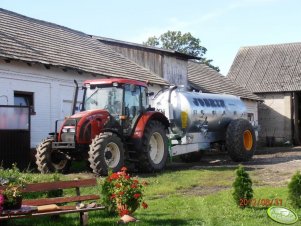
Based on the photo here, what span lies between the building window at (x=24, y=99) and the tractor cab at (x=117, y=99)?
10.9ft

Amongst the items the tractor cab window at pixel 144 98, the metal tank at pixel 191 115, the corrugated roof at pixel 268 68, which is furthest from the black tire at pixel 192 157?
the corrugated roof at pixel 268 68

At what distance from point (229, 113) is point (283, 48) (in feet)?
66.9

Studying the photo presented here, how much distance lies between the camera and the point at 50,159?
528 inches

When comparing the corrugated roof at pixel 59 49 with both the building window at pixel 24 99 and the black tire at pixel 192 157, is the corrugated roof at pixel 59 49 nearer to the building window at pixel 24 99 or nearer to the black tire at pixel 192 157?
the building window at pixel 24 99

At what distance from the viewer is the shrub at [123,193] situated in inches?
290

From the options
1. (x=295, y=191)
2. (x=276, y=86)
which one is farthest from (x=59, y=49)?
(x=276, y=86)

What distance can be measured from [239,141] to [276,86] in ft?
58.9

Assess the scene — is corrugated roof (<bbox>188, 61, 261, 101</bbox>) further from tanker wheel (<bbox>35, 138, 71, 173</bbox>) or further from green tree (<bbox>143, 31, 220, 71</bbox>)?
green tree (<bbox>143, 31, 220, 71</bbox>)

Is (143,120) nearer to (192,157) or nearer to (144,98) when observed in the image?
(144,98)

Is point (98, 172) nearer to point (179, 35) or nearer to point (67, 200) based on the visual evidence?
point (67, 200)

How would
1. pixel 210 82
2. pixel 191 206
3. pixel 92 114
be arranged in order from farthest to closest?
pixel 210 82 → pixel 92 114 → pixel 191 206

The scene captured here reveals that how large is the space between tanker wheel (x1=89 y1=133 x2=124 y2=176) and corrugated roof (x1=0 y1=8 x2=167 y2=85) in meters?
4.62

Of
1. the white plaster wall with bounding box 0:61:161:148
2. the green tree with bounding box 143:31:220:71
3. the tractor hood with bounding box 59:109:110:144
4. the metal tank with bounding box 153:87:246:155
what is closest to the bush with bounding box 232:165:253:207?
the tractor hood with bounding box 59:109:110:144

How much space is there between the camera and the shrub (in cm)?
738
